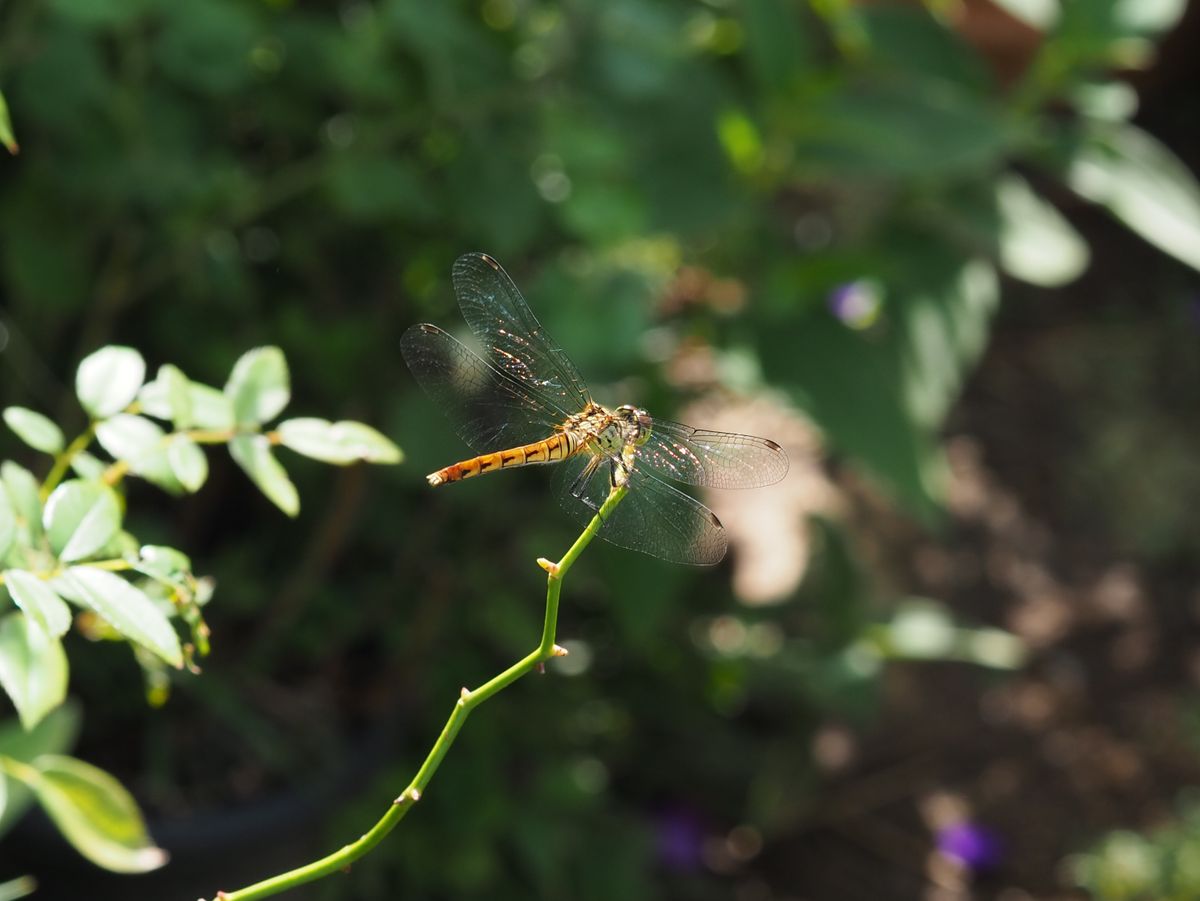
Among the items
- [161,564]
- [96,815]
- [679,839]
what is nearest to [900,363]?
[679,839]

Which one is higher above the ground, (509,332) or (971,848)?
(509,332)

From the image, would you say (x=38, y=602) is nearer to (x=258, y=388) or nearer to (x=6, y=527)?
(x=6, y=527)

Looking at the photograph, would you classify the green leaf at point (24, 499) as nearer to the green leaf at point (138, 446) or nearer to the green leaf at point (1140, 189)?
the green leaf at point (138, 446)

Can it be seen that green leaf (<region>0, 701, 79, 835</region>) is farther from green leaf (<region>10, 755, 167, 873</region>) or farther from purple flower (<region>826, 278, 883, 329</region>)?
purple flower (<region>826, 278, 883, 329</region>)

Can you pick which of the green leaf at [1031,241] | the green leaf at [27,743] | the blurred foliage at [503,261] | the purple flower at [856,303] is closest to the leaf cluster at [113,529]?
the green leaf at [27,743]

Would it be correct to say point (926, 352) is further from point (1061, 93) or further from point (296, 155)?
point (296, 155)

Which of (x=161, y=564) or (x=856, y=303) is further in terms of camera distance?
(x=856, y=303)
